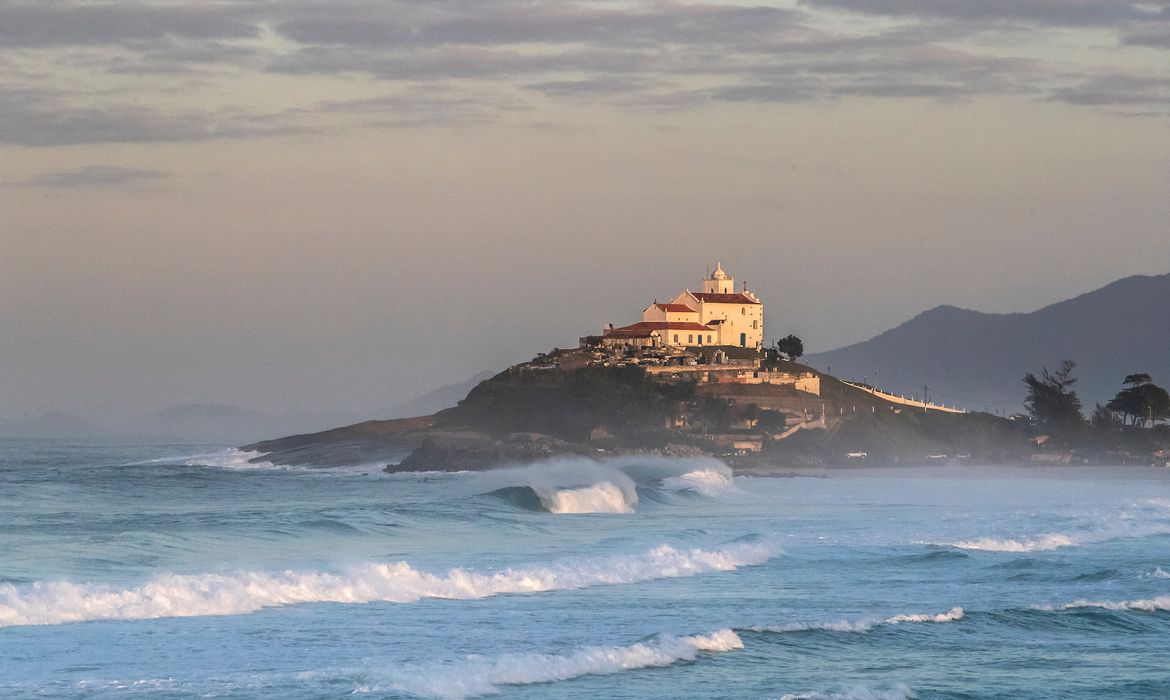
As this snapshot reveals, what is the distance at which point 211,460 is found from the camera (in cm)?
10256

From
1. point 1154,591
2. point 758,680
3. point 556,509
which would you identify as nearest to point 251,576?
point 758,680

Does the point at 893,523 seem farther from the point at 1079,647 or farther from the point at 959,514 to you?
the point at 1079,647

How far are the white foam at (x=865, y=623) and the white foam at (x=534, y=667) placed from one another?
4.04 feet

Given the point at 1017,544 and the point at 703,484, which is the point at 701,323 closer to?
the point at 703,484

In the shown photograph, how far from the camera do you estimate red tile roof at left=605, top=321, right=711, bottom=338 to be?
123 metres

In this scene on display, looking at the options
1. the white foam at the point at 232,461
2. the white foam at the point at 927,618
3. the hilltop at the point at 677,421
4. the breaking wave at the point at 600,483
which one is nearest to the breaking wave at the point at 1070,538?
the white foam at the point at 927,618

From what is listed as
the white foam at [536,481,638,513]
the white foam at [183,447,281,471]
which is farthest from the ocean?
the white foam at [183,447,281,471]

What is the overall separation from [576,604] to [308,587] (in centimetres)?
400

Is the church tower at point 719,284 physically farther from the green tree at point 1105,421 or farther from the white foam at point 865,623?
the white foam at point 865,623

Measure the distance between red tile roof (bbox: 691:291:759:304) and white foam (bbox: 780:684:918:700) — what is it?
108 m

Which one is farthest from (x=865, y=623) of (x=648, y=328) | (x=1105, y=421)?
(x=1105, y=421)

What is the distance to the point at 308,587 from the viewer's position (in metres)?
24.5

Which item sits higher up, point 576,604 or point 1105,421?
point 1105,421

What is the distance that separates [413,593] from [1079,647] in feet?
32.4
